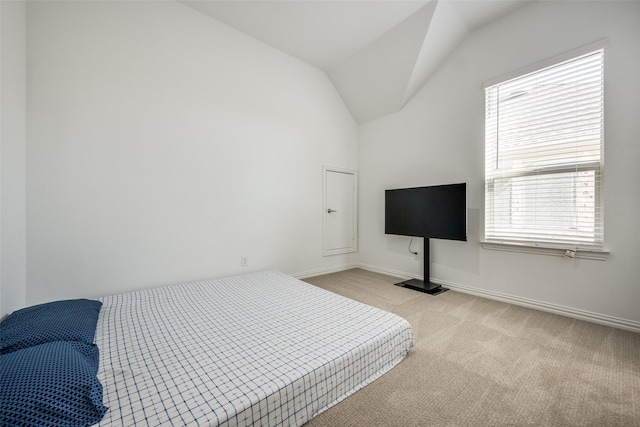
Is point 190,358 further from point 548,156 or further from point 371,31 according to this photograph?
point 371,31

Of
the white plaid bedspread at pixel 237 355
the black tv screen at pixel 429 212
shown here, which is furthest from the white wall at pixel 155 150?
the black tv screen at pixel 429 212

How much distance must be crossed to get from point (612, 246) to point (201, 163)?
3.96 m

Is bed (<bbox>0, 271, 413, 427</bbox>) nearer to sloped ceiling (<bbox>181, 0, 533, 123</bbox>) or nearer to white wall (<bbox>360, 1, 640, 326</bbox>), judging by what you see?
white wall (<bbox>360, 1, 640, 326</bbox>)

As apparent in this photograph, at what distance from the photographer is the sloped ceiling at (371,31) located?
267 centimetres

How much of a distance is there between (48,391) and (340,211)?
3564 mm

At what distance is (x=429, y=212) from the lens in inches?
123

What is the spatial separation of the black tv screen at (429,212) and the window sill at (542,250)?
1.23 feet

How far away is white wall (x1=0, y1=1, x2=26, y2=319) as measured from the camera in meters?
1.63

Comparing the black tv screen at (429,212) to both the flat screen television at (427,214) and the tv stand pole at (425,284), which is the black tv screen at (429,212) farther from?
the tv stand pole at (425,284)

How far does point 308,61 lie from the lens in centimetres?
370

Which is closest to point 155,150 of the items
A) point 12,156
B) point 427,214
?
point 12,156

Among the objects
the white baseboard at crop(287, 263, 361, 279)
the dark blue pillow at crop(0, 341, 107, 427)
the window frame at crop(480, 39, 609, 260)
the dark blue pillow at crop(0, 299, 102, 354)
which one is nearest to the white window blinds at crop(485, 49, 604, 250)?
the window frame at crop(480, 39, 609, 260)

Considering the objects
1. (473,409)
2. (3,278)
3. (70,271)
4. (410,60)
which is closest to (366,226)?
(410,60)

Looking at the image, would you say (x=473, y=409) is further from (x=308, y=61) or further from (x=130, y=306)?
(x=308, y=61)
